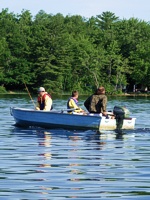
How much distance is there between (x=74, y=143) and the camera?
23391 mm

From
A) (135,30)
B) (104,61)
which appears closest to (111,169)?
(104,61)

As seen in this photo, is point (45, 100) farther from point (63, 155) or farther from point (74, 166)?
point (74, 166)

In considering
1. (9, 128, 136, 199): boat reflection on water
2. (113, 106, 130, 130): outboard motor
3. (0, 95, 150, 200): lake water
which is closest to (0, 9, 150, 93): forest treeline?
(113, 106, 130, 130): outboard motor

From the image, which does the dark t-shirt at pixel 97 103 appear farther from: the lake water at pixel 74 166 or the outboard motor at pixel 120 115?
the lake water at pixel 74 166

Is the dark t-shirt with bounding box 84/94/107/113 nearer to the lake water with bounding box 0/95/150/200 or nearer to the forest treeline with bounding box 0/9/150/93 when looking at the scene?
the lake water with bounding box 0/95/150/200

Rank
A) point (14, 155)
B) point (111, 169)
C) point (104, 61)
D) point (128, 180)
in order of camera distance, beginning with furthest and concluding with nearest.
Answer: point (104, 61) → point (14, 155) → point (111, 169) → point (128, 180)

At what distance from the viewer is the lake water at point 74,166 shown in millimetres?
13469

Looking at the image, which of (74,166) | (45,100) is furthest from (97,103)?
(74,166)

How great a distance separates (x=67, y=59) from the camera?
398 ft

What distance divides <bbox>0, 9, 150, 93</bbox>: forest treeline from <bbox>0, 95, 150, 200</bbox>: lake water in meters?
89.3

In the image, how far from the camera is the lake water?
13.5 metres

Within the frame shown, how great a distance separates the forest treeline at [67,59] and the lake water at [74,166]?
89.3 metres

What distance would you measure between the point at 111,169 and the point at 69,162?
4.81 feet

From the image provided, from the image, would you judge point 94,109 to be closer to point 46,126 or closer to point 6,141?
point 46,126
